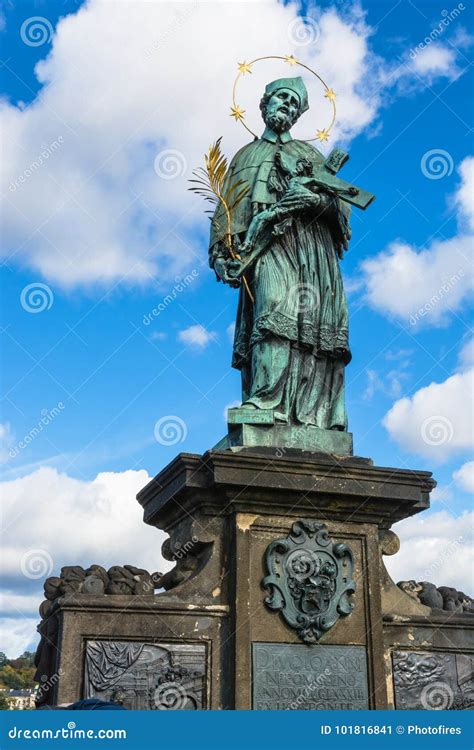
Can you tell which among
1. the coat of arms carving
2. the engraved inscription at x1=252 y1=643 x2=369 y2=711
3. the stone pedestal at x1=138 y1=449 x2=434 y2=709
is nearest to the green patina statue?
the stone pedestal at x1=138 y1=449 x2=434 y2=709

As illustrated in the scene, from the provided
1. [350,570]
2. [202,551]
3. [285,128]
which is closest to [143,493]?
[202,551]

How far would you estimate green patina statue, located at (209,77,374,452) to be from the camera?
8836 mm

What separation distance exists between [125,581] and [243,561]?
3.36 feet

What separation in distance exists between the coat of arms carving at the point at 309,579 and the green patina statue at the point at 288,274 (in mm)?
1192

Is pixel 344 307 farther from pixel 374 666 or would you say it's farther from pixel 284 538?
pixel 374 666

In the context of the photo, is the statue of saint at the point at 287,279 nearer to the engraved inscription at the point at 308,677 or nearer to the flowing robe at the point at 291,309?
the flowing robe at the point at 291,309

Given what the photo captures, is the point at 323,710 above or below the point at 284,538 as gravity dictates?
below

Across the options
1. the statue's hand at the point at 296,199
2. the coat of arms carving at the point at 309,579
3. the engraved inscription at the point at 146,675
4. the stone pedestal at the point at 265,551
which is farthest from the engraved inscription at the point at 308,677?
the statue's hand at the point at 296,199

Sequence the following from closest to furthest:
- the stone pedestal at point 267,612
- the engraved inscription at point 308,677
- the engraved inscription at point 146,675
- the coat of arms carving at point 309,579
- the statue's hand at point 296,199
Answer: the engraved inscription at point 146,675, the stone pedestal at point 267,612, the engraved inscription at point 308,677, the coat of arms carving at point 309,579, the statue's hand at point 296,199

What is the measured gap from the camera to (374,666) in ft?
25.8

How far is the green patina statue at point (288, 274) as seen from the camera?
29.0ft

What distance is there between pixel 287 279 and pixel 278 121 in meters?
1.94

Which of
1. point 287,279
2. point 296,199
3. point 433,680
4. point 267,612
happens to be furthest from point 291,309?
point 433,680

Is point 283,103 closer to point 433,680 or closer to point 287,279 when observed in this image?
point 287,279
